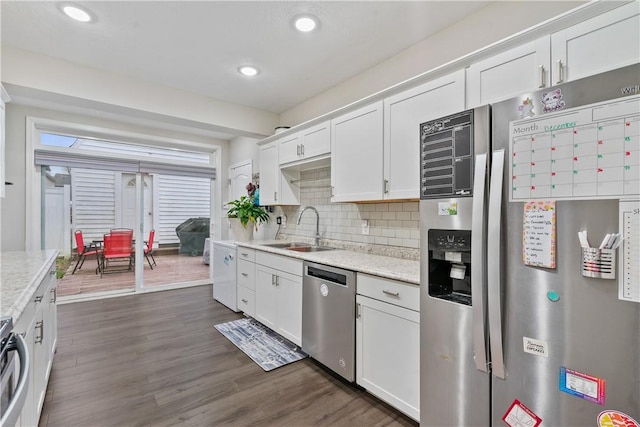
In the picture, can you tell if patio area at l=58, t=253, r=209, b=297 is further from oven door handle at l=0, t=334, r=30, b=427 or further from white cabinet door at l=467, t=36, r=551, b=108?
white cabinet door at l=467, t=36, r=551, b=108

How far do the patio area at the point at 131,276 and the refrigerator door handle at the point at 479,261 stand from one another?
5.12 meters

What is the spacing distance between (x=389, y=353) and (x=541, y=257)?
112 cm

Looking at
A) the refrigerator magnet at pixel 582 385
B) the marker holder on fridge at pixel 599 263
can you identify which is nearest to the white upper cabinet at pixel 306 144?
the marker holder on fridge at pixel 599 263

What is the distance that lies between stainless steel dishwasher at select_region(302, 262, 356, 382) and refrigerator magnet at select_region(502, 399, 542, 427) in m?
1.04

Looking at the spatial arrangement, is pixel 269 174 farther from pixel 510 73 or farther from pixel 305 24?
Result: pixel 510 73

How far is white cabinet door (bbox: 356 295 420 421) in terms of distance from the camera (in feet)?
5.64

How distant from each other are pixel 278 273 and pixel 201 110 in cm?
221

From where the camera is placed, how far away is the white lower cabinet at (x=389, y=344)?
1.72 meters

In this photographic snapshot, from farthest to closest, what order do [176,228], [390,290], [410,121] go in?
[176,228], [410,121], [390,290]

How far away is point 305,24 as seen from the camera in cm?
225

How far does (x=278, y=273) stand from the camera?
2.95 meters

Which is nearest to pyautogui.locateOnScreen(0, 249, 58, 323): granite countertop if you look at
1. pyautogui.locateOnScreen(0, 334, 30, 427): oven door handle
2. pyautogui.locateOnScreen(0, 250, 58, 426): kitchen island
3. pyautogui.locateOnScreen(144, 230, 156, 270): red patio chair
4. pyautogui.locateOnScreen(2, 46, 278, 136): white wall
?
pyautogui.locateOnScreen(0, 250, 58, 426): kitchen island

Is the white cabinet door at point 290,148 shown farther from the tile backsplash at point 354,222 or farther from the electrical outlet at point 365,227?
the electrical outlet at point 365,227

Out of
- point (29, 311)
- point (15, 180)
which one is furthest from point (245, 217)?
point (15, 180)
